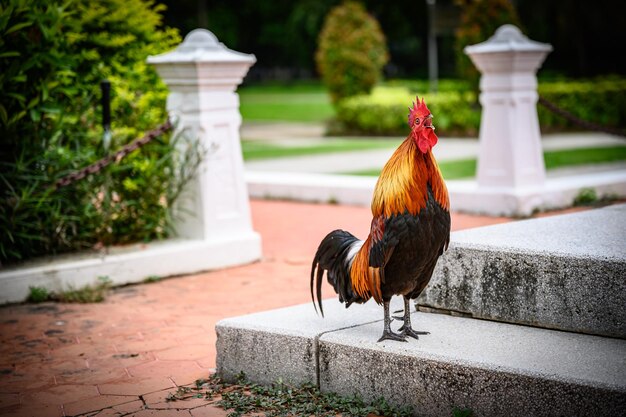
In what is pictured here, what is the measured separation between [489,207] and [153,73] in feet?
13.0

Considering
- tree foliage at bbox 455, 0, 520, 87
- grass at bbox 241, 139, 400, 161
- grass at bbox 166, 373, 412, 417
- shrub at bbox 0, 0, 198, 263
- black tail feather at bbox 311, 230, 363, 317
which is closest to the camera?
grass at bbox 166, 373, 412, 417

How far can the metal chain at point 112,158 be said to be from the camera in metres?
7.47

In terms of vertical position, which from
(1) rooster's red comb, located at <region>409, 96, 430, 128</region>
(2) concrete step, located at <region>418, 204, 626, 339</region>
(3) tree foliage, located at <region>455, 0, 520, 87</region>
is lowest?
(2) concrete step, located at <region>418, 204, 626, 339</region>

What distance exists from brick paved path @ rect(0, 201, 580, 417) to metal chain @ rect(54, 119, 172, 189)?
1.01 m

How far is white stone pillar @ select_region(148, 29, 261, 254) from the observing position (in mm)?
8023

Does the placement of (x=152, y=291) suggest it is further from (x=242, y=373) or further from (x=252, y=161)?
(x=252, y=161)

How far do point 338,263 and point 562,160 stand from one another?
425 inches

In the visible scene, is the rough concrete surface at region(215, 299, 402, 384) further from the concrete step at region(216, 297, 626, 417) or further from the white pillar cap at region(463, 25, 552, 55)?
the white pillar cap at region(463, 25, 552, 55)

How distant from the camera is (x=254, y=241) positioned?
8391 millimetres

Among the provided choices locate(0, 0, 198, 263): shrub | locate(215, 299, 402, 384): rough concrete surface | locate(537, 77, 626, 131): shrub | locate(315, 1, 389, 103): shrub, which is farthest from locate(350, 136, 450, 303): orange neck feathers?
locate(315, 1, 389, 103): shrub

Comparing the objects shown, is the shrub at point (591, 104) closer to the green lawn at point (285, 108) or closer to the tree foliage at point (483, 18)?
the tree foliage at point (483, 18)

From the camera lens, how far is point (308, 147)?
19.0 meters

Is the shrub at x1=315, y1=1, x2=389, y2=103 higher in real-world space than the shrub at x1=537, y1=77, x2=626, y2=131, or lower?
higher

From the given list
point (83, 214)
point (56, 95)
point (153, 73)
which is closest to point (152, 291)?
point (83, 214)
